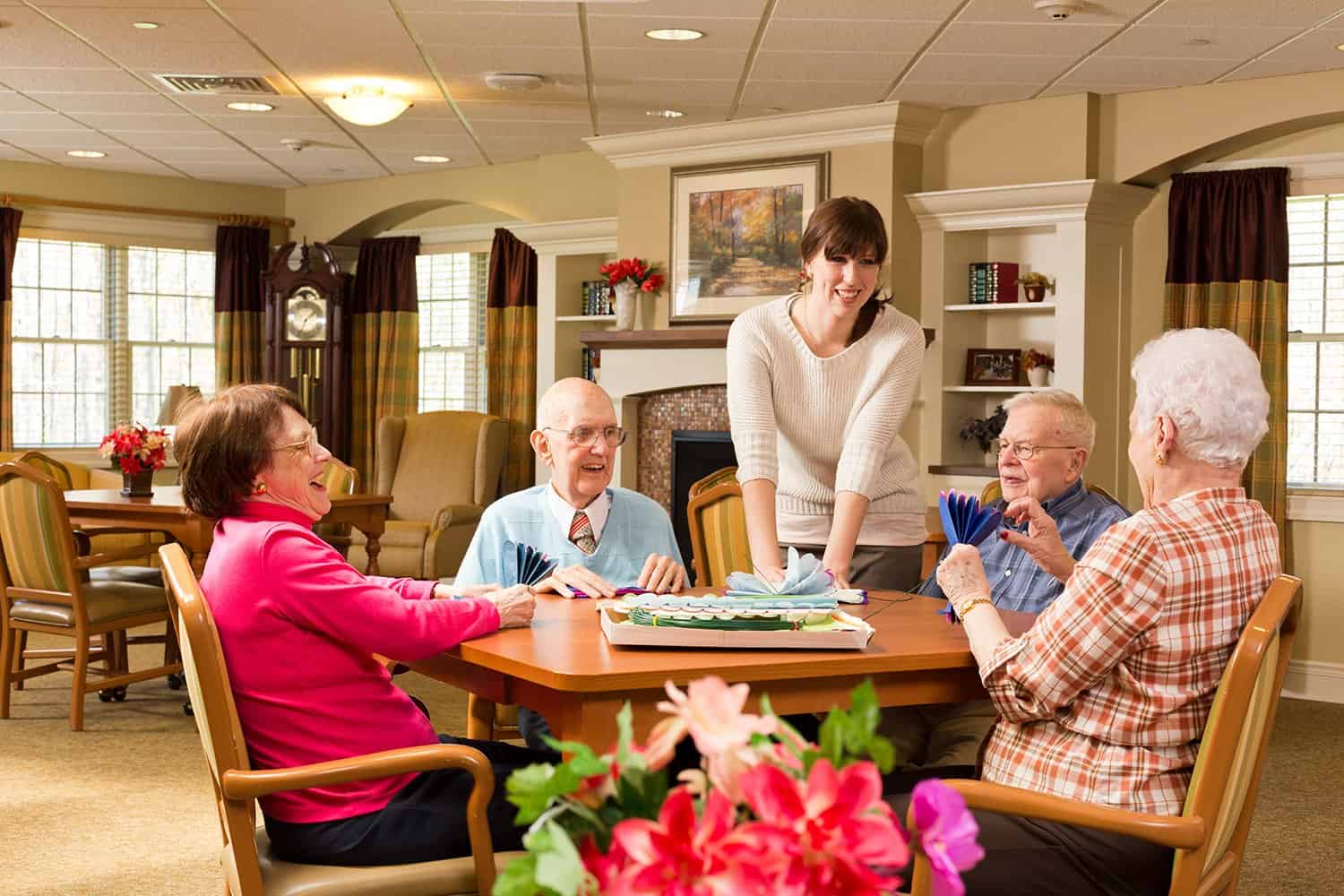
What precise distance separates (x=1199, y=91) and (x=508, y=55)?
297cm

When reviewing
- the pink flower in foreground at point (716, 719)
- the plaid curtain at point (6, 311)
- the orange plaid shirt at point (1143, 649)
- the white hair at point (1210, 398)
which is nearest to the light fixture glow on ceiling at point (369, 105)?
the plaid curtain at point (6, 311)

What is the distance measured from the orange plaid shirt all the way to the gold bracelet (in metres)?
0.16

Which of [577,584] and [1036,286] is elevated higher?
[1036,286]

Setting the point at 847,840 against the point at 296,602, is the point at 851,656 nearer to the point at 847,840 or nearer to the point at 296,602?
the point at 296,602

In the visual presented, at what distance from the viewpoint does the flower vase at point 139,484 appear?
5.64m

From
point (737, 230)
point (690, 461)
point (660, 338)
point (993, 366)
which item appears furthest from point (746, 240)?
point (993, 366)

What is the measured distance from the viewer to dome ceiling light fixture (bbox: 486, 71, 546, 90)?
5926mm

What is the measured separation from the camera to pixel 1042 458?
286 cm

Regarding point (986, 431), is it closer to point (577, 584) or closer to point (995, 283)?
point (995, 283)

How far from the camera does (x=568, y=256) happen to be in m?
8.14

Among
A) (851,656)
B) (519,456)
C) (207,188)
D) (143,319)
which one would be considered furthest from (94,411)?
(851,656)

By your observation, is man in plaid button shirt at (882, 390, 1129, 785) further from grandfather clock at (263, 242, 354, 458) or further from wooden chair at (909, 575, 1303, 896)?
grandfather clock at (263, 242, 354, 458)

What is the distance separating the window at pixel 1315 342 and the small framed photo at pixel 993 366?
1197 mm

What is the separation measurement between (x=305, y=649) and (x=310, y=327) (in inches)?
292
